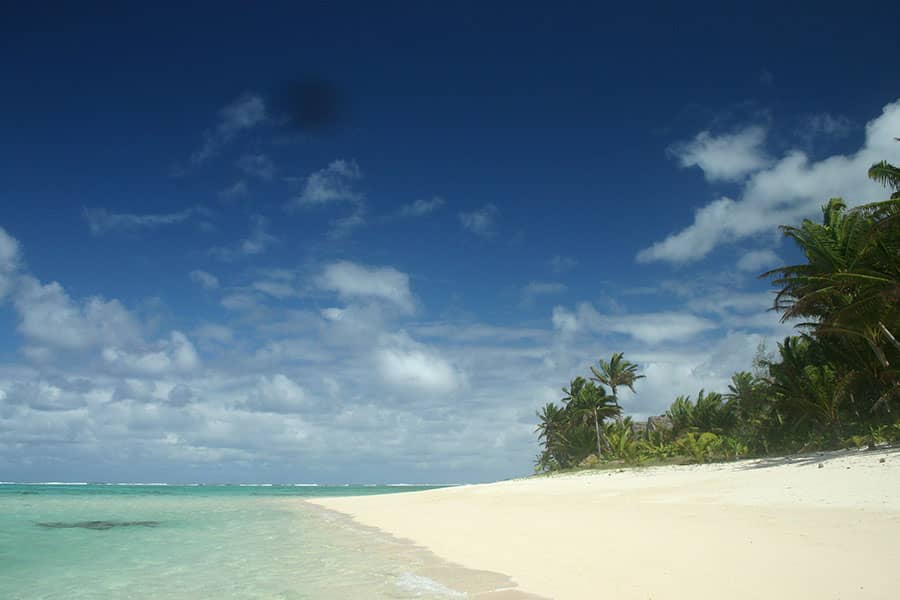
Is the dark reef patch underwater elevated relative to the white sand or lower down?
lower down

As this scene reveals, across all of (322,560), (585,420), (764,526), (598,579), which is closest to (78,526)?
(322,560)

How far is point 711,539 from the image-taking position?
31.1 ft

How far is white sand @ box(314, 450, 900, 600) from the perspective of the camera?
6.62 m

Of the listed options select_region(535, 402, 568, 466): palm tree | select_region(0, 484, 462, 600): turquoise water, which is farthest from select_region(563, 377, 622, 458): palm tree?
select_region(0, 484, 462, 600): turquoise water

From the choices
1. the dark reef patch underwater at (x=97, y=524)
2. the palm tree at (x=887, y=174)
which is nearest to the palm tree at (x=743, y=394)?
the palm tree at (x=887, y=174)

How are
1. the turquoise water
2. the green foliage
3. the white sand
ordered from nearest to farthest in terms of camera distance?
the white sand
the turquoise water
the green foliage

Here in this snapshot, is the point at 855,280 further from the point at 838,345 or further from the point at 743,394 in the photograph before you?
the point at 743,394

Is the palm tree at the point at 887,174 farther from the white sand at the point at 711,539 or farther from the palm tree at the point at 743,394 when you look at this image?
the palm tree at the point at 743,394

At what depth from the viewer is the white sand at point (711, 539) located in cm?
662

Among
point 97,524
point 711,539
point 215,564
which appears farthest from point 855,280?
point 97,524

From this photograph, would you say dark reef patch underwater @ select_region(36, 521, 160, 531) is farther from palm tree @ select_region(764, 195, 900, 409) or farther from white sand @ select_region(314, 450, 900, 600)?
palm tree @ select_region(764, 195, 900, 409)

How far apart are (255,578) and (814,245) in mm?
27262

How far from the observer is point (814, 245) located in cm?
2562

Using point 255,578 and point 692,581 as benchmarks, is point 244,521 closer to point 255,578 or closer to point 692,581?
point 255,578
